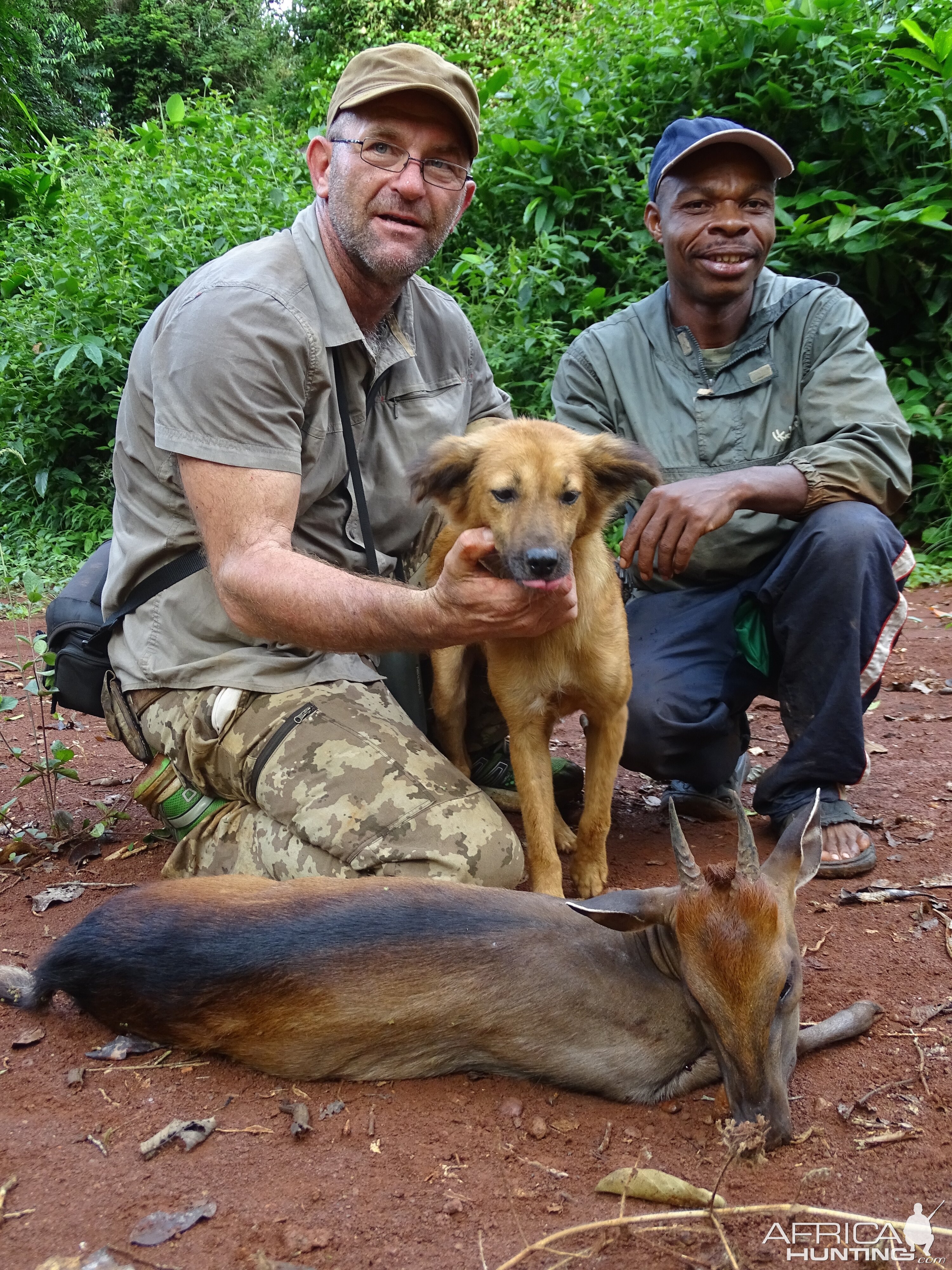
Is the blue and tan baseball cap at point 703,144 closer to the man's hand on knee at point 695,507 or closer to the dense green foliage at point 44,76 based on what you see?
the man's hand on knee at point 695,507

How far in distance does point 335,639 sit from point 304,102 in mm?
14110

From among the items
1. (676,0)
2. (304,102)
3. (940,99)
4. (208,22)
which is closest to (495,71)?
(676,0)

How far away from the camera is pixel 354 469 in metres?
3.65

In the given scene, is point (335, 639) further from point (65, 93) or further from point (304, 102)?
point (65, 93)

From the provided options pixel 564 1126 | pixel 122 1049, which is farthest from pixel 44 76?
pixel 564 1126

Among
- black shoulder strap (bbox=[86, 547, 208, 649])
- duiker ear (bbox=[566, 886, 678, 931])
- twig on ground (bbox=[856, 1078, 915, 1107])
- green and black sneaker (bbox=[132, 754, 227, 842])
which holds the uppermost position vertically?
black shoulder strap (bbox=[86, 547, 208, 649])

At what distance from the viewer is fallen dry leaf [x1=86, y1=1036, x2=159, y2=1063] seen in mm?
2723

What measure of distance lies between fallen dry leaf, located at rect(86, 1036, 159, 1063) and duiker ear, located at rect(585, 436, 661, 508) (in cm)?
215

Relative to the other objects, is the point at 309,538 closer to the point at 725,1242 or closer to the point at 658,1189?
the point at 658,1189

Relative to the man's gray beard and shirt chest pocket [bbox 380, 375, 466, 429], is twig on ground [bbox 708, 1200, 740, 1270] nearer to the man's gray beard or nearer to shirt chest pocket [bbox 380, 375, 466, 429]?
shirt chest pocket [bbox 380, 375, 466, 429]

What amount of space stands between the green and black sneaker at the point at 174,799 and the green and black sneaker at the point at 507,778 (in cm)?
128

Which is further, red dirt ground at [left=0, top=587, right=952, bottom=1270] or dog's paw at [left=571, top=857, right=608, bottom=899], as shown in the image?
dog's paw at [left=571, top=857, right=608, bottom=899]

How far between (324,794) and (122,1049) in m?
0.90

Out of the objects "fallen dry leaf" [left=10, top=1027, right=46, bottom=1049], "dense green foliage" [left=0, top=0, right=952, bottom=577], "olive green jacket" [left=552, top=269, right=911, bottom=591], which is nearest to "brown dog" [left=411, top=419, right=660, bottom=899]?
"olive green jacket" [left=552, top=269, right=911, bottom=591]
